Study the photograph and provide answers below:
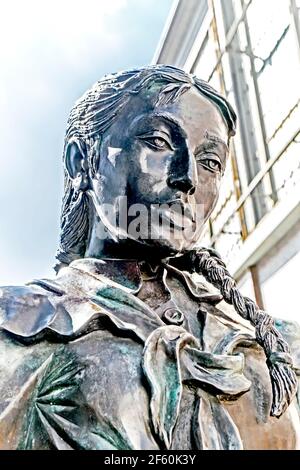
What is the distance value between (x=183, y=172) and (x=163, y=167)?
0.13 feet

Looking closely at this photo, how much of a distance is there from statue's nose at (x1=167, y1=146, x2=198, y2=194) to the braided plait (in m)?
0.18

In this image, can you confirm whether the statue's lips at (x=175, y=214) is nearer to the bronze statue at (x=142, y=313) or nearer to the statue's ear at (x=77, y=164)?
the bronze statue at (x=142, y=313)

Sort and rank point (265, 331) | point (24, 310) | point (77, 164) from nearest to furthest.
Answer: point (24, 310), point (265, 331), point (77, 164)

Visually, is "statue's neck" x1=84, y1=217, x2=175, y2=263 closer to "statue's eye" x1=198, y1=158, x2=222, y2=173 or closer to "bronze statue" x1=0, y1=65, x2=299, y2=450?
"bronze statue" x1=0, y1=65, x2=299, y2=450

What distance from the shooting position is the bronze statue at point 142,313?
3.40ft

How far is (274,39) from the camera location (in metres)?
5.78

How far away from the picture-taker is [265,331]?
124cm

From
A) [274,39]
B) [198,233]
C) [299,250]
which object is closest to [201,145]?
[198,233]

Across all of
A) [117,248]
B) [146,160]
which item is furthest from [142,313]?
[146,160]

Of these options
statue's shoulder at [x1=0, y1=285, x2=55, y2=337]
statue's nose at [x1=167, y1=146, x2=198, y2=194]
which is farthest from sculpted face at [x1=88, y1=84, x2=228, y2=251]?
statue's shoulder at [x1=0, y1=285, x2=55, y2=337]

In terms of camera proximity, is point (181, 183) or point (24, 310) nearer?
point (24, 310)

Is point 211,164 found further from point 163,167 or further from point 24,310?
point 24,310
